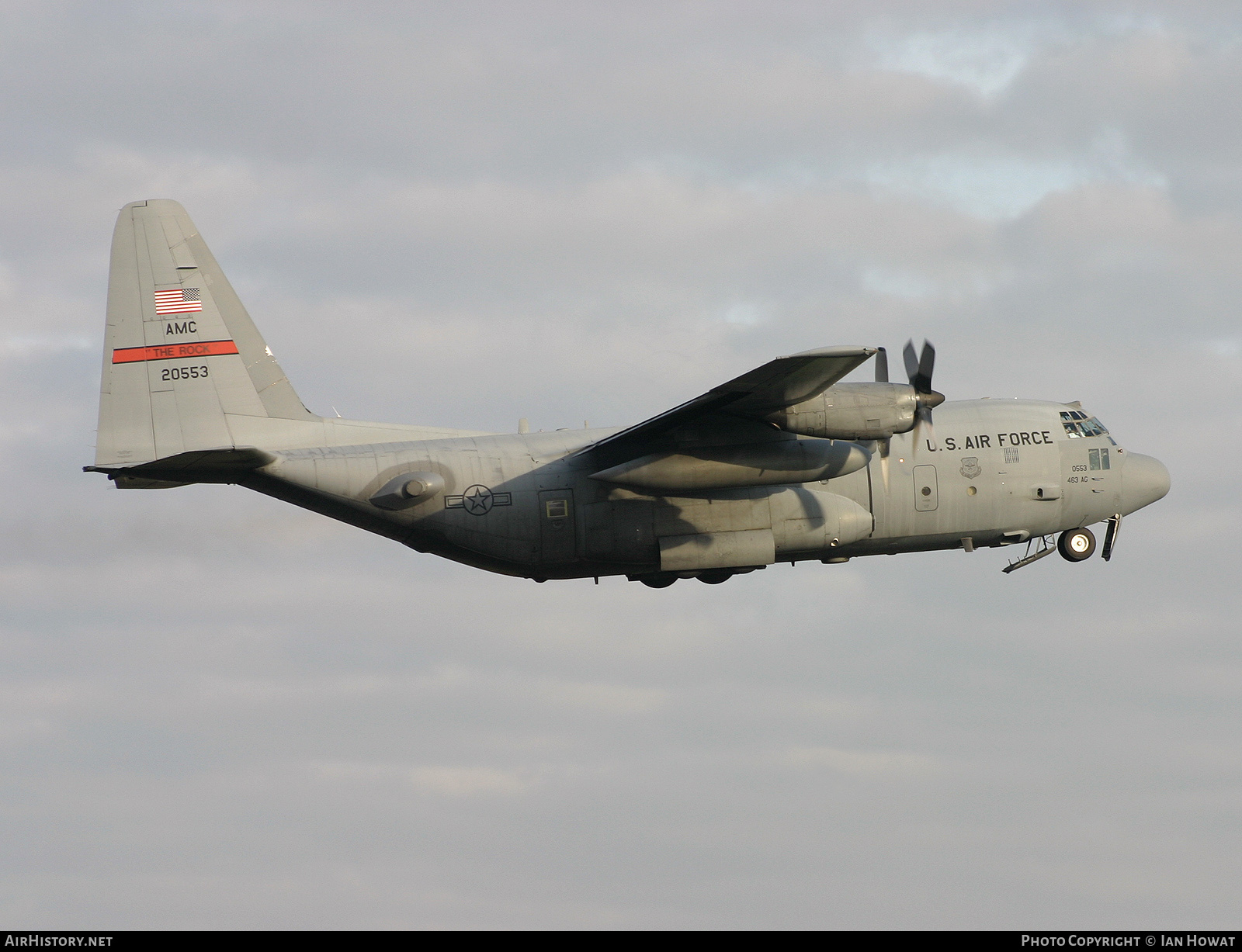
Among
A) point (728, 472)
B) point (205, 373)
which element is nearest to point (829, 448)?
point (728, 472)

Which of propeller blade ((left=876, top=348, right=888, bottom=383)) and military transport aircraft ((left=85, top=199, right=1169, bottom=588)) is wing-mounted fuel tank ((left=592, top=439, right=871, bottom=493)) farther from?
propeller blade ((left=876, top=348, right=888, bottom=383))

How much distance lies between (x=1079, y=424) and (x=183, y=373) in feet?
59.4

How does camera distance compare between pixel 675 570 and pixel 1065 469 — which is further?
pixel 1065 469

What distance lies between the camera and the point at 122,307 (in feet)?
96.3

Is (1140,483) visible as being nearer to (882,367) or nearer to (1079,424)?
(1079,424)

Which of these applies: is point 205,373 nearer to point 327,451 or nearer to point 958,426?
point 327,451

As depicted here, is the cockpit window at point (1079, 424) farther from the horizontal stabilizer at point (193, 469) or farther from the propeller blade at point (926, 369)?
the horizontal stabilizer at point (193, 469)

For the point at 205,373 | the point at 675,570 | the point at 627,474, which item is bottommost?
the point at 675,570

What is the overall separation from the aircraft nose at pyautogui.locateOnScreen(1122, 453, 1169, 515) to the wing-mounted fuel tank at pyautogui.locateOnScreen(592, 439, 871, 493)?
7179mm

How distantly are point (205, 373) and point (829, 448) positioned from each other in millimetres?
11878

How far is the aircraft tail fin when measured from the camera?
1139 inches

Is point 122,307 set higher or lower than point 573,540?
higher

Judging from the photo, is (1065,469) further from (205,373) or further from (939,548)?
(205,373)

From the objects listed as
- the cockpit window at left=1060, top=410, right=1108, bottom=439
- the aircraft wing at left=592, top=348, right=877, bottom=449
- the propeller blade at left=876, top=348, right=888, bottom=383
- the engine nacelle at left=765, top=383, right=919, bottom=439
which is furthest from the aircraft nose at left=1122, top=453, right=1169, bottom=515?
the aircraft wing at left=592, top=348, right=877, bottom=449
